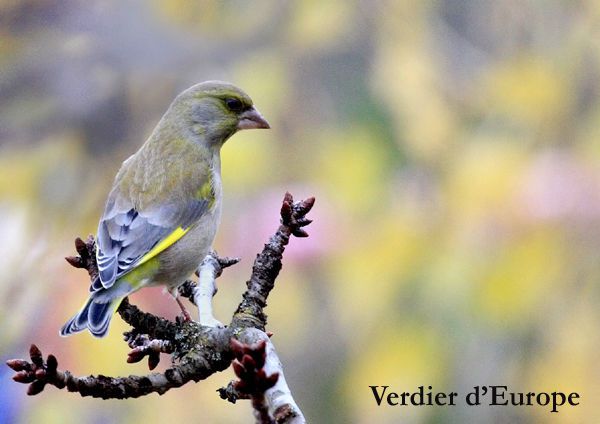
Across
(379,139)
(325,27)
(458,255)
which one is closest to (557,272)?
(458,255)

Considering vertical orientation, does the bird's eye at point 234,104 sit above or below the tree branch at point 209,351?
above

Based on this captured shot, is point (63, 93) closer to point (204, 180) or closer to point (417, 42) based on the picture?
point (417, 42)

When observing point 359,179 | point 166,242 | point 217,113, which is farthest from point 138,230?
point 359,179

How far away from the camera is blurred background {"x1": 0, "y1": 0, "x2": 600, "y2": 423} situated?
2.89 meters

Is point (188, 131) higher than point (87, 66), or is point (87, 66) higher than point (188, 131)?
point (87, 66)

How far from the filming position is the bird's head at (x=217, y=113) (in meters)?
1.92

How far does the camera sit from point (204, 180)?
1.83 metres

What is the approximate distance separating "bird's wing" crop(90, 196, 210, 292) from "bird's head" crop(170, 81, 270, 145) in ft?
0.65

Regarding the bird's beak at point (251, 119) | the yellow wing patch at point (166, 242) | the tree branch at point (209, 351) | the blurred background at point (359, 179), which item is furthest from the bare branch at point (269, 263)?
the blurred background at point (359, 179)

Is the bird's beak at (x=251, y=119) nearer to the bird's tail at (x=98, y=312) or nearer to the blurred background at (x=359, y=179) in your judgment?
the bird's tail at (x=98, y=312)

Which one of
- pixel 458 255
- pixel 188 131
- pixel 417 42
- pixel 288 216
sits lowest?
pixel 288 216

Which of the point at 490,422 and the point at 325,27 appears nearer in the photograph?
the point at 490,422

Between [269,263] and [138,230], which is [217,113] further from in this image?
[269,263]

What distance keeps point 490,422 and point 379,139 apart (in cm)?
97
